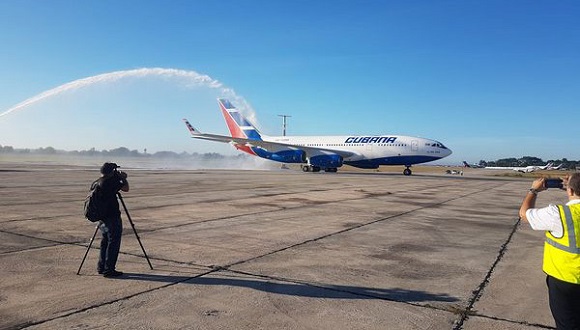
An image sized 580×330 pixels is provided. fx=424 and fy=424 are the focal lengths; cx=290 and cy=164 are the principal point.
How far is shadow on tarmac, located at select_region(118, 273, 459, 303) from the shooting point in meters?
5.51

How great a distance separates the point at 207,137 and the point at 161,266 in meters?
41.1

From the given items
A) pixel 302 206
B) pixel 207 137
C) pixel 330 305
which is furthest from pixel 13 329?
pixel 207 137

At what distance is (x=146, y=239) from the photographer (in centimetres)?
878

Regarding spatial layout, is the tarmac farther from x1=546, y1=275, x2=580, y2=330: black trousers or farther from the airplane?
the airplane

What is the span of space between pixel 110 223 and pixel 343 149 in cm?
4321

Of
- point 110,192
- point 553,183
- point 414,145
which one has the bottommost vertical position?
point 110,192

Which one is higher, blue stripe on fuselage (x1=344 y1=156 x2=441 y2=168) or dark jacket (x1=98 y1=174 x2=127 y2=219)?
blue stripe on fuselage (x1=344 y1=156 x2=441 y2=168)

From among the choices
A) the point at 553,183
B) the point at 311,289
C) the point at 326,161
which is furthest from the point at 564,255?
the point at 326,161

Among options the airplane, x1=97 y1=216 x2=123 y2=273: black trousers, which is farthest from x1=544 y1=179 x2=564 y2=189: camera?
the airplane

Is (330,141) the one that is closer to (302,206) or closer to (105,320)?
(302,206)

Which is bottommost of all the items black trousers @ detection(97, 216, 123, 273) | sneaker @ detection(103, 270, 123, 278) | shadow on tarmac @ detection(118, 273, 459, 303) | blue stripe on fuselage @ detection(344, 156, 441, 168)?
shadow on tarmac @ detection(118, 273, 459, 303)

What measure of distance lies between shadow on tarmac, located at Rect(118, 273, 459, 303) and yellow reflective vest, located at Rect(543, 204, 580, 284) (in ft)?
7.48

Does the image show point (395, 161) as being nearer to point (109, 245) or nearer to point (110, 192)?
point (110, 192)

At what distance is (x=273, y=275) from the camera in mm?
6332
